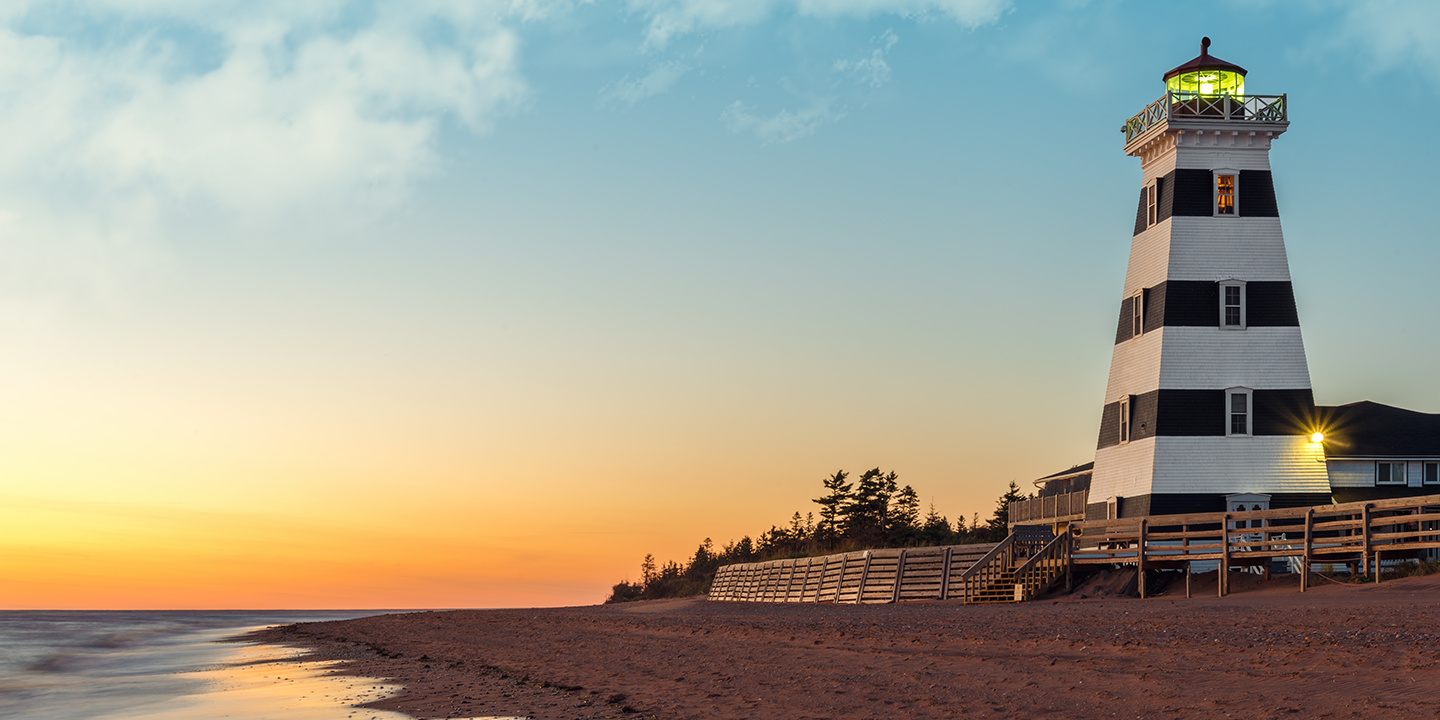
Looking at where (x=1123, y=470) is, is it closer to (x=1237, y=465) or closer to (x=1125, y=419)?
(x=1125, y=419)

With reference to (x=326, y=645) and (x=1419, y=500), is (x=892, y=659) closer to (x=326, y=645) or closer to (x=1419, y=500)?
(x=1419, y=500)

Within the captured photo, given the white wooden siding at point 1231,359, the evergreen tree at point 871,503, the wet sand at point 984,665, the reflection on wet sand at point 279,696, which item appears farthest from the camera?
the evergreen tree at point 871,503

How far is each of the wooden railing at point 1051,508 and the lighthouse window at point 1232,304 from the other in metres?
7.87

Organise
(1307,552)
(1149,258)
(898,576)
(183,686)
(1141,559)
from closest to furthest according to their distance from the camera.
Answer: (183,686)
(1307,552)
(1141,559)
(898,576)
(1149,258)

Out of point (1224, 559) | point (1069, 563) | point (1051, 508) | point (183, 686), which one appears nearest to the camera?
point (183, 686)

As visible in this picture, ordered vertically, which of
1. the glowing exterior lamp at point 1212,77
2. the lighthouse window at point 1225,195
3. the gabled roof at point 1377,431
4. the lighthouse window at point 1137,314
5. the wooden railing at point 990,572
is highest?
the glowing exterior lamp at point 1212,77

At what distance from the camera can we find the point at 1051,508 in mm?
43219

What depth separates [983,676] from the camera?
13055 mm

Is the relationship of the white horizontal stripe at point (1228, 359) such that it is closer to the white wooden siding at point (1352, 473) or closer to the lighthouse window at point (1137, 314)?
the lighthouse window at point (1137, 314)

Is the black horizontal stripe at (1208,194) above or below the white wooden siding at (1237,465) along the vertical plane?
above

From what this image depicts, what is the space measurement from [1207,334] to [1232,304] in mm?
1267

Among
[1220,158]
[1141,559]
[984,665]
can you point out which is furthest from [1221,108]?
[984,665]

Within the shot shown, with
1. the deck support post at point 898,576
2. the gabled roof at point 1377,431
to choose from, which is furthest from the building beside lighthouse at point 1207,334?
the deck support post at point 898,576

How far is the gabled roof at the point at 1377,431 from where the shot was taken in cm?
3903
